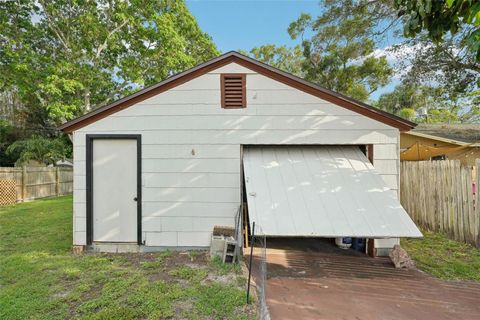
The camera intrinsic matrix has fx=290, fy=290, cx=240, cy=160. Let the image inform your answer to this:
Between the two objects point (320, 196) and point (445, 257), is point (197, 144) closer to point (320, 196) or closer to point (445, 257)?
point (320, 196)

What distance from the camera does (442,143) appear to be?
1386cm

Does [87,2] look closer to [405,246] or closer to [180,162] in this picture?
[180,162]

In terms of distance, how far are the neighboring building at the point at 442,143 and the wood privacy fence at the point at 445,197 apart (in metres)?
2.44

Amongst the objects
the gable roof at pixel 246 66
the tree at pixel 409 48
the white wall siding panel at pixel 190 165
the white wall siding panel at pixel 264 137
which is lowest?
the white wall siding panel at pixel 190 165

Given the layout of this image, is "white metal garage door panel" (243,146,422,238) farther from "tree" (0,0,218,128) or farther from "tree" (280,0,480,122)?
"tree" (0,0,218,128)

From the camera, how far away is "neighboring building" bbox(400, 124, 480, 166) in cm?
1055

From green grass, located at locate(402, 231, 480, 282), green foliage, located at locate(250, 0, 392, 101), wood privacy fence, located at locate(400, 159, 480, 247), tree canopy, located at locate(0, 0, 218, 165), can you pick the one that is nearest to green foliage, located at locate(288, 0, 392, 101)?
green foliage, located at locate(250, 0, 392, 101)

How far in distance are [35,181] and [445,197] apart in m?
17.5

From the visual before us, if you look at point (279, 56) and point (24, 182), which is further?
point (279, 56)

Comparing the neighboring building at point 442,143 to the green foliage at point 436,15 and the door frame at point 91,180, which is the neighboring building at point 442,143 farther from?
the door frame at point 91,180

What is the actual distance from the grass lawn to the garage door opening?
1.14m

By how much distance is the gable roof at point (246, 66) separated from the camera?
19.2 feet

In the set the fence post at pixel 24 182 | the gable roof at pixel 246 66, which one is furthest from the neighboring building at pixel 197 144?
the fence post at pixel 24 182

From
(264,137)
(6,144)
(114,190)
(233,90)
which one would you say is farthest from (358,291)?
(6,144)
